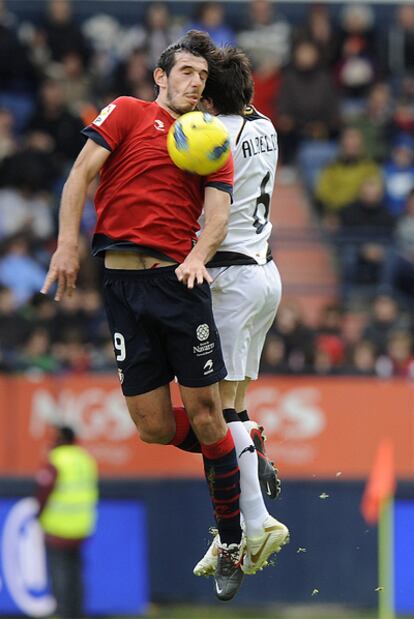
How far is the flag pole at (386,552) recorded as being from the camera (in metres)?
15.5

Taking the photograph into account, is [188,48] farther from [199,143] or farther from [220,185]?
[220,185]

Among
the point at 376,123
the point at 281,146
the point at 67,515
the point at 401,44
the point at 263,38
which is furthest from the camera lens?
A: the point at 401,44

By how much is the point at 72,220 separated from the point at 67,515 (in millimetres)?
8004

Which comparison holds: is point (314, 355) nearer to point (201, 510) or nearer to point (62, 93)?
point (201, 510)

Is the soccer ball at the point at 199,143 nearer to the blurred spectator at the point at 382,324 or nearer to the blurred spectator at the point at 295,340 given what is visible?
the blurred spectator at the point at 295,340

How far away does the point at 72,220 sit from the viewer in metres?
7.80

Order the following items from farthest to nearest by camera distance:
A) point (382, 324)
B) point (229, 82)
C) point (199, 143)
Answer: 1. point (382, 324)
2. point (229, 82)
3. point (199, 143)

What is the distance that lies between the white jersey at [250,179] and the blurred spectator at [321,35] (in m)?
10.2

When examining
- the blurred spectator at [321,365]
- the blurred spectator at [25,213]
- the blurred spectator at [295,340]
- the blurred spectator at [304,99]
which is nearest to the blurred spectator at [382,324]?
the blurred spectator at [321,365]

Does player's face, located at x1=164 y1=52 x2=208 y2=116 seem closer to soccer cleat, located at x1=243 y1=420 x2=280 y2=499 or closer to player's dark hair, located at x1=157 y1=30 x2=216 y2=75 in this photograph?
player's dark hair, located at x1=157 y1=30 x2=216 y2=75

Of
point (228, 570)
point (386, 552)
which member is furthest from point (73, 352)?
point (228, 570)

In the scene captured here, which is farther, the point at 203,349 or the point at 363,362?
the point at 363,362

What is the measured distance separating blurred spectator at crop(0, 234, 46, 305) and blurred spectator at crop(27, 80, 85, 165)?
170 centimetres

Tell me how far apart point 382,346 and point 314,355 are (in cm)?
74
